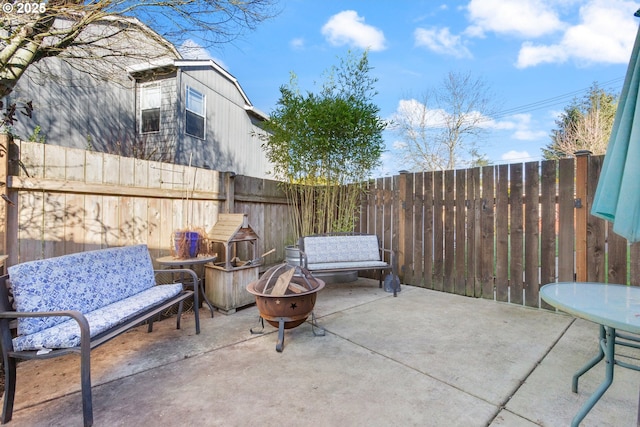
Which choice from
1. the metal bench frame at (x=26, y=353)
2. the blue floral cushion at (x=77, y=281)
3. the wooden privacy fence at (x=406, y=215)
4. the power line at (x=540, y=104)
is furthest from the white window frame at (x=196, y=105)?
the power line at (x=540, y=104)

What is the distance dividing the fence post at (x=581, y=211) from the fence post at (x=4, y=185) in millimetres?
5128

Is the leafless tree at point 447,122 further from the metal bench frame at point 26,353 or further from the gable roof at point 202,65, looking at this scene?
the metal bench frame at point 26,353

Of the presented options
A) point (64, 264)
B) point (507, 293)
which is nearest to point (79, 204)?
point (64, 264)

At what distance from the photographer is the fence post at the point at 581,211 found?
3.07 metres

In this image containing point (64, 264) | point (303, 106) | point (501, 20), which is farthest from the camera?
point (501, 20)

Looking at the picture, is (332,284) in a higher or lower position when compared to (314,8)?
lower

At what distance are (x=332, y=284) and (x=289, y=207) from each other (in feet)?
4.76

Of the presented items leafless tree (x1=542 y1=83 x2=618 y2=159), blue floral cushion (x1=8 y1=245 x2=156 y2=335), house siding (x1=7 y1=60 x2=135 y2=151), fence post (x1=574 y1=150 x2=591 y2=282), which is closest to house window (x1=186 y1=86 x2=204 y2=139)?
house siding (x1=7 y1=60 x2=135 y2=151)

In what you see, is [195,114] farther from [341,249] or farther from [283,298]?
[283,298]

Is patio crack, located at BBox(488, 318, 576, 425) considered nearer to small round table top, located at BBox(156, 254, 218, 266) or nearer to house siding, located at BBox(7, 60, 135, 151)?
small round table top, located at BBox(156, 254, 218, 266)

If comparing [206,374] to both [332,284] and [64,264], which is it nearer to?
[64,264]

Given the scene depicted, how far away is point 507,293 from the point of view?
3.60 m

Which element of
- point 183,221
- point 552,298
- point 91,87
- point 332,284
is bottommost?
point 332,284

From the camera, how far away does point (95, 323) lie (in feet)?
5.66
